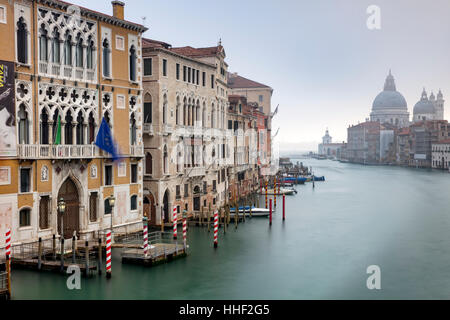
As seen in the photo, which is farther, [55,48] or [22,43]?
[55,48]

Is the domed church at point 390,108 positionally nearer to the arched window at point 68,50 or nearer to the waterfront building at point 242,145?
the waterfront building at point 242,145

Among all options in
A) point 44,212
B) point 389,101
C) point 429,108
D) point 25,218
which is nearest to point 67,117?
point 44,212

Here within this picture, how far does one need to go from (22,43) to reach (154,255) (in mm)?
8347

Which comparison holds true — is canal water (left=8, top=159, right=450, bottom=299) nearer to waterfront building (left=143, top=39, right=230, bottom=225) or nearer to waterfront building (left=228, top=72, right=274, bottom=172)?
waterfront building (left=143, top=39, right=230, bottom=225)

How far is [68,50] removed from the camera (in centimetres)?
1912

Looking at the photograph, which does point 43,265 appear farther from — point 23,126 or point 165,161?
point 165,161

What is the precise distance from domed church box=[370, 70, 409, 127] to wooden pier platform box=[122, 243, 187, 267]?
15197 centimetres

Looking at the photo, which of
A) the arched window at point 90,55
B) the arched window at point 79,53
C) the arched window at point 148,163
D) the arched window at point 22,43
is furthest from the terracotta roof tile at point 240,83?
the arched window at point 22,43

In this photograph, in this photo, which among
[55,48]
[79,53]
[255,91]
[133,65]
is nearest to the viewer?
[55,48]

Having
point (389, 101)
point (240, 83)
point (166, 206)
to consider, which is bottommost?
point (166, 206)

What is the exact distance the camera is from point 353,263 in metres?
20.6

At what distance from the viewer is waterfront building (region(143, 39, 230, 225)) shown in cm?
2467
